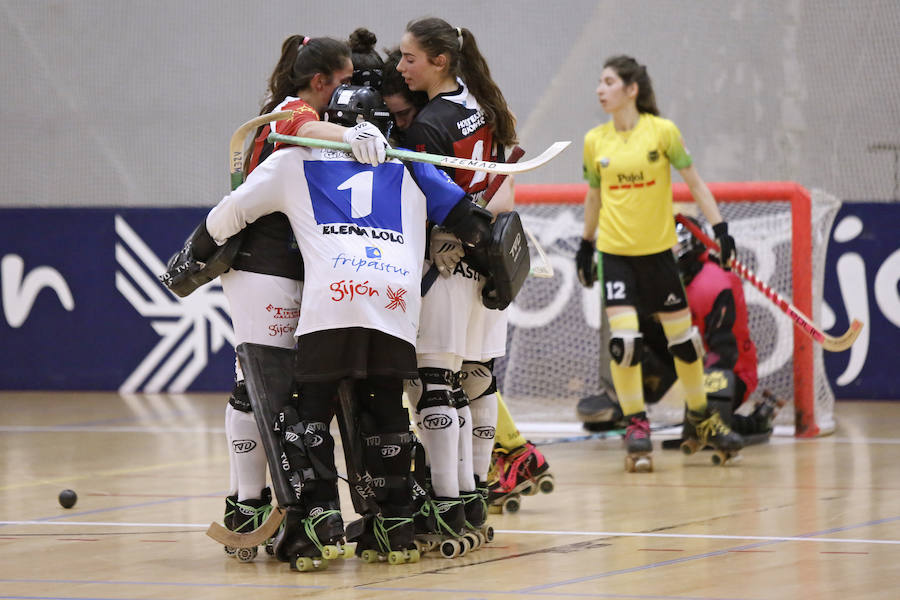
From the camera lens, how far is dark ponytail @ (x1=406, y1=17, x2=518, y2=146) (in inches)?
160

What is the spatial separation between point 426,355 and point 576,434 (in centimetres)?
353

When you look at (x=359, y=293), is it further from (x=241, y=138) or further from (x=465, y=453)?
(x=465, y=453)

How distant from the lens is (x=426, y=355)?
13.0 ft

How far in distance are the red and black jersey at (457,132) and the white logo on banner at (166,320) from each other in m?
5.25

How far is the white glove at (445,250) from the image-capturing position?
3.97 m

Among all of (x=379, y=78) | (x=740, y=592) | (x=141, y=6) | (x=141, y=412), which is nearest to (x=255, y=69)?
(x=141, y=6)

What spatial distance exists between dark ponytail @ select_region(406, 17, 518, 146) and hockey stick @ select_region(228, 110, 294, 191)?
1.74 feet

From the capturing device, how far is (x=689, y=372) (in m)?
6.30

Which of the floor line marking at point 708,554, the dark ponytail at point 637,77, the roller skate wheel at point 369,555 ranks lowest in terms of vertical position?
the floor line marking at point 708,554

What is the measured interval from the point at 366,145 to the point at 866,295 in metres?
5.32

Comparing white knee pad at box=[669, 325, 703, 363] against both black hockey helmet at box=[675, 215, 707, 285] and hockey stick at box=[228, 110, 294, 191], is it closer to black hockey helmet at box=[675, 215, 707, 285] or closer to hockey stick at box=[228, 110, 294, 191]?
black hockey helmet at box=[675, 215, 707, 285]

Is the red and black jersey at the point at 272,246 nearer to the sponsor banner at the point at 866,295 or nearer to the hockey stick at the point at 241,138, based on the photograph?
the hockey stick at the point at 241,138

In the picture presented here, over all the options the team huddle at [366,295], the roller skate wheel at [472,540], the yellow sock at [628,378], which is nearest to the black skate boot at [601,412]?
the yellow sock at [628,378]

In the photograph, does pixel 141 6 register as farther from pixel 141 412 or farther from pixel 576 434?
pixel 576 434
